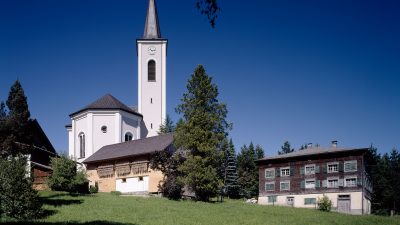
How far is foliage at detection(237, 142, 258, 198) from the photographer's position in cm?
7919

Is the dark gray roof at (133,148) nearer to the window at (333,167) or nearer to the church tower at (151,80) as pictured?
the church tower at (151,80)

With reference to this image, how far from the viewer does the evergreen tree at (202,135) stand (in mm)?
42969

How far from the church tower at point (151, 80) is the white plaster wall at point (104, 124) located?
5.98 meters

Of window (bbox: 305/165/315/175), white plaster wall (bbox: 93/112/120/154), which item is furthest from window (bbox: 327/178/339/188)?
white plaster wall (bbox: 93/112/120/154)

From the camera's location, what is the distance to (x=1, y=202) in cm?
2428

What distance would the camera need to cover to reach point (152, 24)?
74812 mm

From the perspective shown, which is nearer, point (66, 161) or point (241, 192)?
point (66, 161)

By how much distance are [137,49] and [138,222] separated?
5154 cm

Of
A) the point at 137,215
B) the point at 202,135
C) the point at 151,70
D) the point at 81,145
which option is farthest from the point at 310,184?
the point at 137,215

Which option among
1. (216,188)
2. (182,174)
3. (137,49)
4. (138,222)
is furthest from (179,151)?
(137,49)

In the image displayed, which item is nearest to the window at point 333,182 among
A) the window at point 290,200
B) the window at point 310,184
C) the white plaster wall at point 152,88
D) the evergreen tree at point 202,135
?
the window at point 310,184

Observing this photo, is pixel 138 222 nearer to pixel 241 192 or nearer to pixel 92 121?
pixel 92 121

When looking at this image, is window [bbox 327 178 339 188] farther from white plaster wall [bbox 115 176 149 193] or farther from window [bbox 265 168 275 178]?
white plaster wall [bbox 115 176 149 193]

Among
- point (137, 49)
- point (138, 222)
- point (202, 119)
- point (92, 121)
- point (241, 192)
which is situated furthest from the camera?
point (241, 192)
